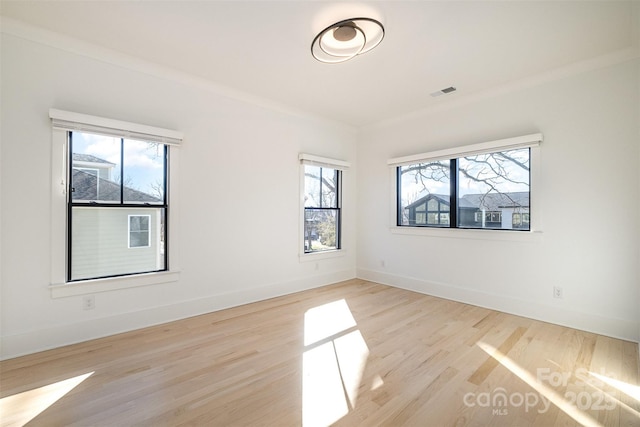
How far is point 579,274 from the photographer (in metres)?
3.12

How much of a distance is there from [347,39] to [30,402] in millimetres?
3470

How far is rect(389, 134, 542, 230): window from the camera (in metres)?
3.54

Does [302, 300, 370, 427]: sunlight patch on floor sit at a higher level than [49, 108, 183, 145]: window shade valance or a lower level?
lower

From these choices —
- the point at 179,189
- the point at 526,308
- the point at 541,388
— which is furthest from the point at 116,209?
the point at 526,308

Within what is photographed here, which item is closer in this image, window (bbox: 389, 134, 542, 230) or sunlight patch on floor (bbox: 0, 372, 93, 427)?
sunlight patch on floor (bbox: 0, 372, 93, 427)

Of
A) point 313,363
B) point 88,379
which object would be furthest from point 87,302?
point 313,363

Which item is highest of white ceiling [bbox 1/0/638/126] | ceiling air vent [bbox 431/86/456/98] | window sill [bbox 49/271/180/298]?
white ceiling [bbox 1/0/638/126]

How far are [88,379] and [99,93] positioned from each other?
8.22 feet

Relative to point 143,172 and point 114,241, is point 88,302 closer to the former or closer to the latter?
point 114,241

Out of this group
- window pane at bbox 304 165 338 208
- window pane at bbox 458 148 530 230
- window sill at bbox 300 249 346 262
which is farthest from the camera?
window pane at bbox 304 165 338 208

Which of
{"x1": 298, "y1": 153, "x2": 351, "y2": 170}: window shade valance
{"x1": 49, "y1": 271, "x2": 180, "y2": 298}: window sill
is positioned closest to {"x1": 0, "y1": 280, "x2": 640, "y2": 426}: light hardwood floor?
{"x1": 49, "y1": 271, "x2": 180, "y2": 298}: window sill

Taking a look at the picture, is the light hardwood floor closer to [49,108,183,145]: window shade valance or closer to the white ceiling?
[49,108,183,145]: window shade valance

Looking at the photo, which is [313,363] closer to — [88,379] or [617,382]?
[88,379]

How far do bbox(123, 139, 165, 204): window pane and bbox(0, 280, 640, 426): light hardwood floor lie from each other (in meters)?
1.38
